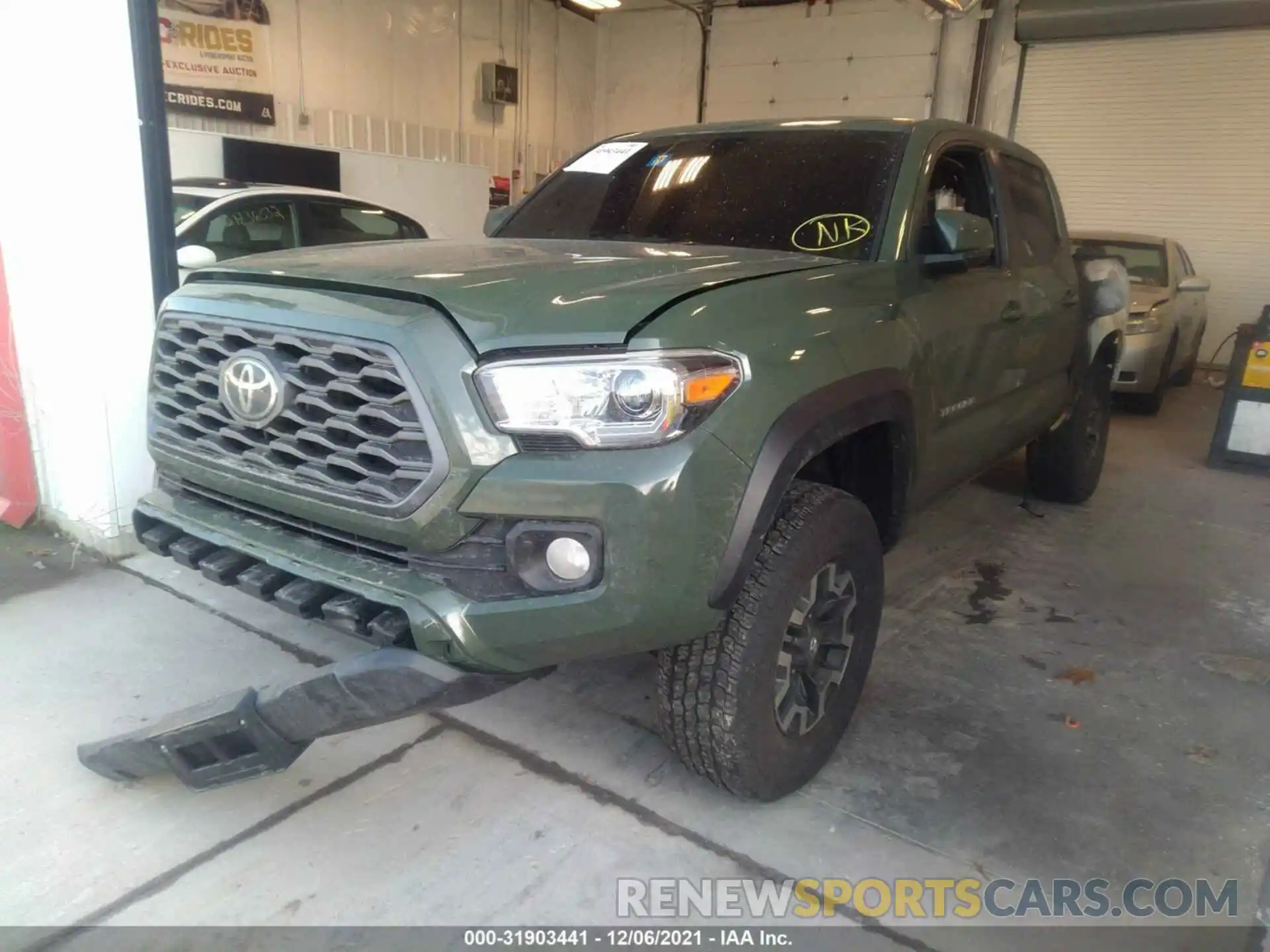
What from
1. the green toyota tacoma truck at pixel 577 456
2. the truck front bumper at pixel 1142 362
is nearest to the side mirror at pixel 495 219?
the green toyota tacoma truck at pixel 577 456

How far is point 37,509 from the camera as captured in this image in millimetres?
3887

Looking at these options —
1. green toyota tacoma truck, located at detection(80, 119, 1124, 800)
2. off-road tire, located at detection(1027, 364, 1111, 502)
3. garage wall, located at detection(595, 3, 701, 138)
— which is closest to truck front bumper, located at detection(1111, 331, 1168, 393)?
off-road tire, located at detection(1027, 364, 1111, 502)

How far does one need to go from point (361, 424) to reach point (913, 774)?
174cm

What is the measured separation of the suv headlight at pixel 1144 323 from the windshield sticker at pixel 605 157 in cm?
558

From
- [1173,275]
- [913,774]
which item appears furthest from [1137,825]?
[1173,275]

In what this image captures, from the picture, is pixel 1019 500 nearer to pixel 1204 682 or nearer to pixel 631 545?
pixel 1204 682

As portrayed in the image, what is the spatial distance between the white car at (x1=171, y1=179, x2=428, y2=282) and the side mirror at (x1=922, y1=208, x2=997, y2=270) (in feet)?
14.5

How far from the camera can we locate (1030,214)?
384cm

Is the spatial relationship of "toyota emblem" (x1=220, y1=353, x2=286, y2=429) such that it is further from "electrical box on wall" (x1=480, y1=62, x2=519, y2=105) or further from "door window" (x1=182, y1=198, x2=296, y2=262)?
"electrical box on wall" (x1=480, y1=62, x2=519, y2=105)

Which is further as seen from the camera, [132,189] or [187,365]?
[132,189]

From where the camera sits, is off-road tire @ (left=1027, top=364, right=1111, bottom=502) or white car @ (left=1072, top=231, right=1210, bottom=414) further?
white car @ (left=1072, top=231, right=1210, bottom=414)

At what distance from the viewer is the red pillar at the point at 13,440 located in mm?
3754

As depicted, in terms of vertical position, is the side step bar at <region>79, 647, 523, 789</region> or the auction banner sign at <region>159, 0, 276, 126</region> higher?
the auction banner sign at <region>159, 0, 276, 126</region>

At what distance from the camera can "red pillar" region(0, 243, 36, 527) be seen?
3.75 m
